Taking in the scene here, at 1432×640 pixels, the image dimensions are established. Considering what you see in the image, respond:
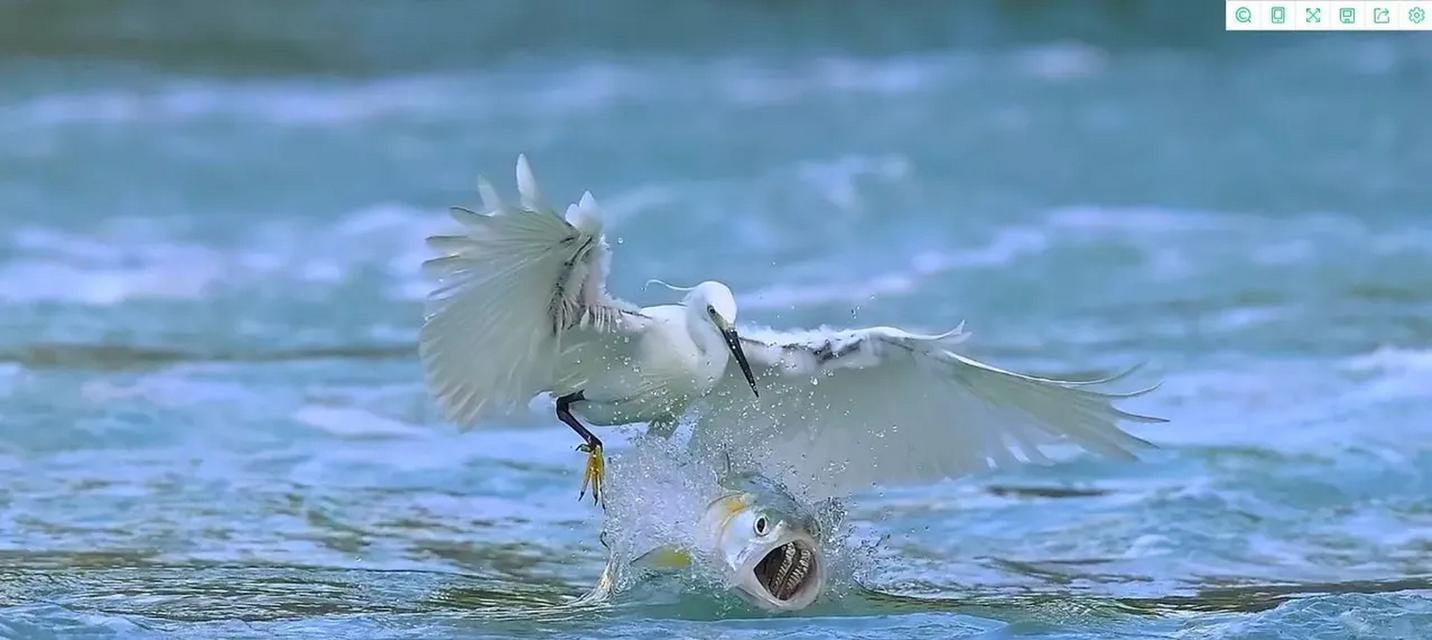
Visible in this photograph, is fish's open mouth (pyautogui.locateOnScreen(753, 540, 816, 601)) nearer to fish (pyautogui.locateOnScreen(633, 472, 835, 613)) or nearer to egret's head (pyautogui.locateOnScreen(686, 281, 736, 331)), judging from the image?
fish (pyautogui.locateOnScreen(633, 472, 835, 613))

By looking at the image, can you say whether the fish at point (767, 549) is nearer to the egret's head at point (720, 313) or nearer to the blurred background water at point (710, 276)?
the blurred background water at point (710, 276)

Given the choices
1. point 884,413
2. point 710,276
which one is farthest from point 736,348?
point 710,276

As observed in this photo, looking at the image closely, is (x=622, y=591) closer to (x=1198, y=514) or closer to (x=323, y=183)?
(x=1198, y=514)

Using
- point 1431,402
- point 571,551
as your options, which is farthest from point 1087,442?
point 1431,402

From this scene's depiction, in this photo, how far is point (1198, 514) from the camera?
7898mm

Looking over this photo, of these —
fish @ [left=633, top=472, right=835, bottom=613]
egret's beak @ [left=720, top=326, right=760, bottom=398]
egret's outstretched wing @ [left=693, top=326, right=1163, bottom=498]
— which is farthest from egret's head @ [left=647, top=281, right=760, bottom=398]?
fish @ [left=633, top=472, right=835, bottom=613]

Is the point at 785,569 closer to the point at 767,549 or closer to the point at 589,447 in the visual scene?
the point at 767,549

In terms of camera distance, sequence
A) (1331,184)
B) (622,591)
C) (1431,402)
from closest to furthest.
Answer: (622,591) → (1431,402) → (1331,184)

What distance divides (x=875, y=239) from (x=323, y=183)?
16.1ft

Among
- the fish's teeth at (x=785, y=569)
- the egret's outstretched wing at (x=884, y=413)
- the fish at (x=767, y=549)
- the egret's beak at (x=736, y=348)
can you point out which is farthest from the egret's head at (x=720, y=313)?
the fish's teeth at (x=785, y=569)

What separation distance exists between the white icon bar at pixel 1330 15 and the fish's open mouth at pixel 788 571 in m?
5.12

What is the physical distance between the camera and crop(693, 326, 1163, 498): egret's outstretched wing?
656 centimetres

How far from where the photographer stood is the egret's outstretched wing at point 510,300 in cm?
574

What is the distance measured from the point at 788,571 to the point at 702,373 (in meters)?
0.66
